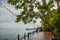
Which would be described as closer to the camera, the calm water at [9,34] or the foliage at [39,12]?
the foliage at [39,12]

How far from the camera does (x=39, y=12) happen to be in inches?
74.8

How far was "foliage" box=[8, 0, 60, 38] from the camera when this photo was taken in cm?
173

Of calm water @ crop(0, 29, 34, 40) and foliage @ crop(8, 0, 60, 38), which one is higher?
foliage @ crop(8, 0, 60, 38)

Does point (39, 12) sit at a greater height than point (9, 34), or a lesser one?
greater

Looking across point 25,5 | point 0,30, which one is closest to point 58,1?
point 25,5

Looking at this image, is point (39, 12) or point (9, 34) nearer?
point (39, 12)

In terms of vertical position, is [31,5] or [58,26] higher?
[31,5]

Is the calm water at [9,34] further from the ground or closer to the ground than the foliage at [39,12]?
closer to the ground

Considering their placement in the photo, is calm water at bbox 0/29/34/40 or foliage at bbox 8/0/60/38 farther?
Result: calm water at bbox 0/29/34/40

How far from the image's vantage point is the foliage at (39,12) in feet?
5.67

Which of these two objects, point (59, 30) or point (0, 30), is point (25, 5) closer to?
point (59, 30)

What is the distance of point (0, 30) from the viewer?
7332 mm

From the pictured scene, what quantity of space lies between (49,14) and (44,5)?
6.3 inches

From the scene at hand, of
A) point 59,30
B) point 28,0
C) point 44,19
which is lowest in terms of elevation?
point 59,30
